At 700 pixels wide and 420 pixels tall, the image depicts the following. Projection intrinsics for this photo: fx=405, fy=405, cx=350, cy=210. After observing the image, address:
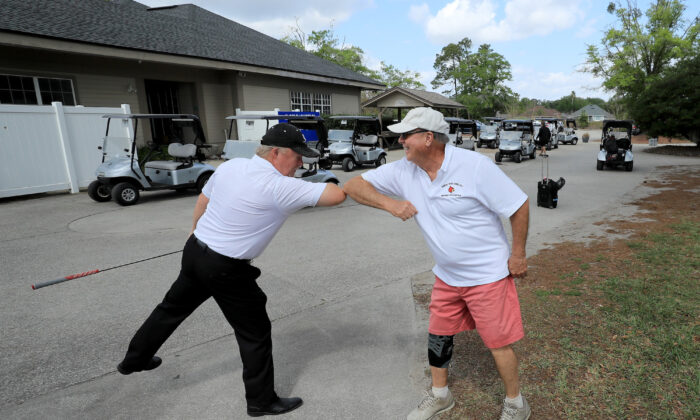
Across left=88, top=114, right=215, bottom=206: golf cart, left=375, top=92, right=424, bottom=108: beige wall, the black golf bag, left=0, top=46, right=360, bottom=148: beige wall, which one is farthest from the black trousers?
left=375, top=92, right=424, bottom=108: beige wall

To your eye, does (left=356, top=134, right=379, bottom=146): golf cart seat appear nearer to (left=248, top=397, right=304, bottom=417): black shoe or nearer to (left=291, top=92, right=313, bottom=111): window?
(left=291, top=92, right=313, bottom=111): window

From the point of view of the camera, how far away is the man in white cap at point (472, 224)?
2.28 meters

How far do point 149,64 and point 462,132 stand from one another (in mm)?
15938

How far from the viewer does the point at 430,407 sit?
2629mm

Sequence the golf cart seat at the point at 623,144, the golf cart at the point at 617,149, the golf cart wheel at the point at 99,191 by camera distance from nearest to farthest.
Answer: the golf cart wheel at the point at 99,191
the golf cart at the point at 617,149
the golf cart seat at the point at 623,144

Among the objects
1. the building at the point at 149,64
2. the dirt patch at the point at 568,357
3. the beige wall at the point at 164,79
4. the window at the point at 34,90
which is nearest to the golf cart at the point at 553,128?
the building at the point at 149,64

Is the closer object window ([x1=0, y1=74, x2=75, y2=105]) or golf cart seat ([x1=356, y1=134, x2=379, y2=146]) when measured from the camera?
window ([x1=0, y1=74, x2=75, y2=105])

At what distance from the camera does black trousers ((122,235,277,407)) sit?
8.27ft

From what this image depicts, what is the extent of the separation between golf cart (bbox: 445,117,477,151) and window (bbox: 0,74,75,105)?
16.0 metres

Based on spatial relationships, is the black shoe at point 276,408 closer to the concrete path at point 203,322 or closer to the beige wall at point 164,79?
the concrete path at point 203,322

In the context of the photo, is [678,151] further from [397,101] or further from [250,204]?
[250,204]

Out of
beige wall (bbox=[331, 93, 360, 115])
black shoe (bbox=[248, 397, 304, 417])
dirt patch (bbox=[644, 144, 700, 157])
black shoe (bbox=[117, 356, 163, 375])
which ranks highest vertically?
beige wall (bbox=[331, 93, 360, 115])

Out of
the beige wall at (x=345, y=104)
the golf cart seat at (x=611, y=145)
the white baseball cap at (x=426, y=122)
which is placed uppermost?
the beige wall at (x=345, y=104)

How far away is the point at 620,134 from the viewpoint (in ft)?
57.8
